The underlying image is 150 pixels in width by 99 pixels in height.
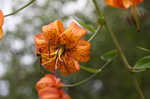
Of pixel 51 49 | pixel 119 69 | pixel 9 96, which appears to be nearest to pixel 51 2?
pixel 119 69

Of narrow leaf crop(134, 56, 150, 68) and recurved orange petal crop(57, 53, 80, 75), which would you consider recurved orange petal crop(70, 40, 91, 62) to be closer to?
recurved orange petal crop(57, 53, 80, 75)

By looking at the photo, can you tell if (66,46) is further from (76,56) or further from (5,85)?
(5,85)

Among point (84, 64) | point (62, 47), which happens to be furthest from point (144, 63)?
point (84, 64)

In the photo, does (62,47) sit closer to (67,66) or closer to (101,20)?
(67,66)

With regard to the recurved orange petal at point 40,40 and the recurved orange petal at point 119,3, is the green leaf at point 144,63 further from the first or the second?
the recurved orange petal at point 40,40

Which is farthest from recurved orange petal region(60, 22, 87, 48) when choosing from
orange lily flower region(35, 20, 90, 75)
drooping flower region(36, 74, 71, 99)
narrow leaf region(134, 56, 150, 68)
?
narrow leaf region(134, 56, 150, 68)

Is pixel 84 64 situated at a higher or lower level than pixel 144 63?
lower
